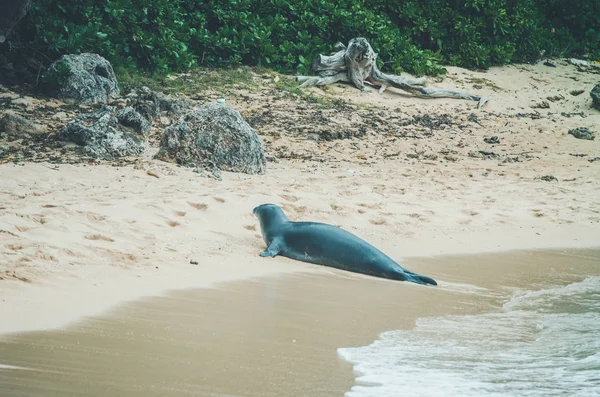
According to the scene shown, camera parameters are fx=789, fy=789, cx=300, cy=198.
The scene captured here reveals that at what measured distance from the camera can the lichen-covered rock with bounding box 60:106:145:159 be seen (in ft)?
30.0

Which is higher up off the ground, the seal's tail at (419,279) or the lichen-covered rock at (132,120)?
the lichen-covered rock at (132,120)

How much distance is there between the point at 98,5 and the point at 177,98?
2.47m

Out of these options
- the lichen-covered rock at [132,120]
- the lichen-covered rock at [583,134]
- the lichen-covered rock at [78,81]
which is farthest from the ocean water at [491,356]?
the lichen-covered rock at [583,134]

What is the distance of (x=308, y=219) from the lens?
295 inches

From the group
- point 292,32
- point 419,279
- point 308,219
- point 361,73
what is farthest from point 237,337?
point 292,32

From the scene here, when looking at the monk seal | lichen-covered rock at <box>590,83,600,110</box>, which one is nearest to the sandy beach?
the monk seal

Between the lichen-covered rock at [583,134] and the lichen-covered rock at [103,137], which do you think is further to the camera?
the lichen-covered rock at [583,134]

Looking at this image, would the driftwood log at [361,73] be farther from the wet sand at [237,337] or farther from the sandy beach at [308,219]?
the wet sand at [237,337]

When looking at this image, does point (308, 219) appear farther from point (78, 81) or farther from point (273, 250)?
point (78, 81)

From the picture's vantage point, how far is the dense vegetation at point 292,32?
12.6m

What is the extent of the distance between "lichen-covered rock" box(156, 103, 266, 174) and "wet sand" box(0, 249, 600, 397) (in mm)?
3294

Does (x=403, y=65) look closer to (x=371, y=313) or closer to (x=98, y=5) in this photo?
(x=98, y=5)

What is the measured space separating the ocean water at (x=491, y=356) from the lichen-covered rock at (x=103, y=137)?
17.7ft

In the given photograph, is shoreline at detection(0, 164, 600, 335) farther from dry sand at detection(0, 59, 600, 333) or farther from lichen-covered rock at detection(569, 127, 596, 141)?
lichen-covered rock at detection(569, 127, 596, 141)
